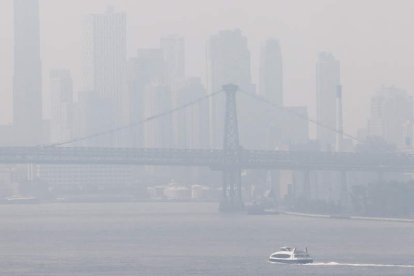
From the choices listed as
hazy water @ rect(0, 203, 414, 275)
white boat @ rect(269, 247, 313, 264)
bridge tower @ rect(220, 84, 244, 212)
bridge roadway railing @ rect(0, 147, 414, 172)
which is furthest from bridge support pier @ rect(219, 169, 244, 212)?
white boat @ rect(269, 247, 313, 264)

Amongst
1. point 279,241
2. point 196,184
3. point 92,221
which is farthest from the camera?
point 196,184

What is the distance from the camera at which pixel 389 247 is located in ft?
229

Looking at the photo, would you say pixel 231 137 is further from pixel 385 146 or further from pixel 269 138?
pixel 269 138

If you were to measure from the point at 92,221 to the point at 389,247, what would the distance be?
116ft

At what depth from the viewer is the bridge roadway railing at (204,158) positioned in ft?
363

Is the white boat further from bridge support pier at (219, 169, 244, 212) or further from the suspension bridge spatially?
bridge support pier at (219, 169, 244, 212)

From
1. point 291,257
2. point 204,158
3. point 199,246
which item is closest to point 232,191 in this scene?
point 204,158

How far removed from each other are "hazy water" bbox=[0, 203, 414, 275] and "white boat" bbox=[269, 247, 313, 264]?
481 mm

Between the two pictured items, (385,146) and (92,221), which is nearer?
(92,221)

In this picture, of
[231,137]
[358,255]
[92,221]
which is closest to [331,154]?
[231,137]

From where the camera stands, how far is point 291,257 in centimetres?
6256

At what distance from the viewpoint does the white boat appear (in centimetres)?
6231

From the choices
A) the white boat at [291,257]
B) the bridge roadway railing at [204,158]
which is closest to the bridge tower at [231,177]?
the bridge roadway railing at [204,158]

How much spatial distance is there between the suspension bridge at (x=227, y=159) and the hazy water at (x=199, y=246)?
773 centimetres
